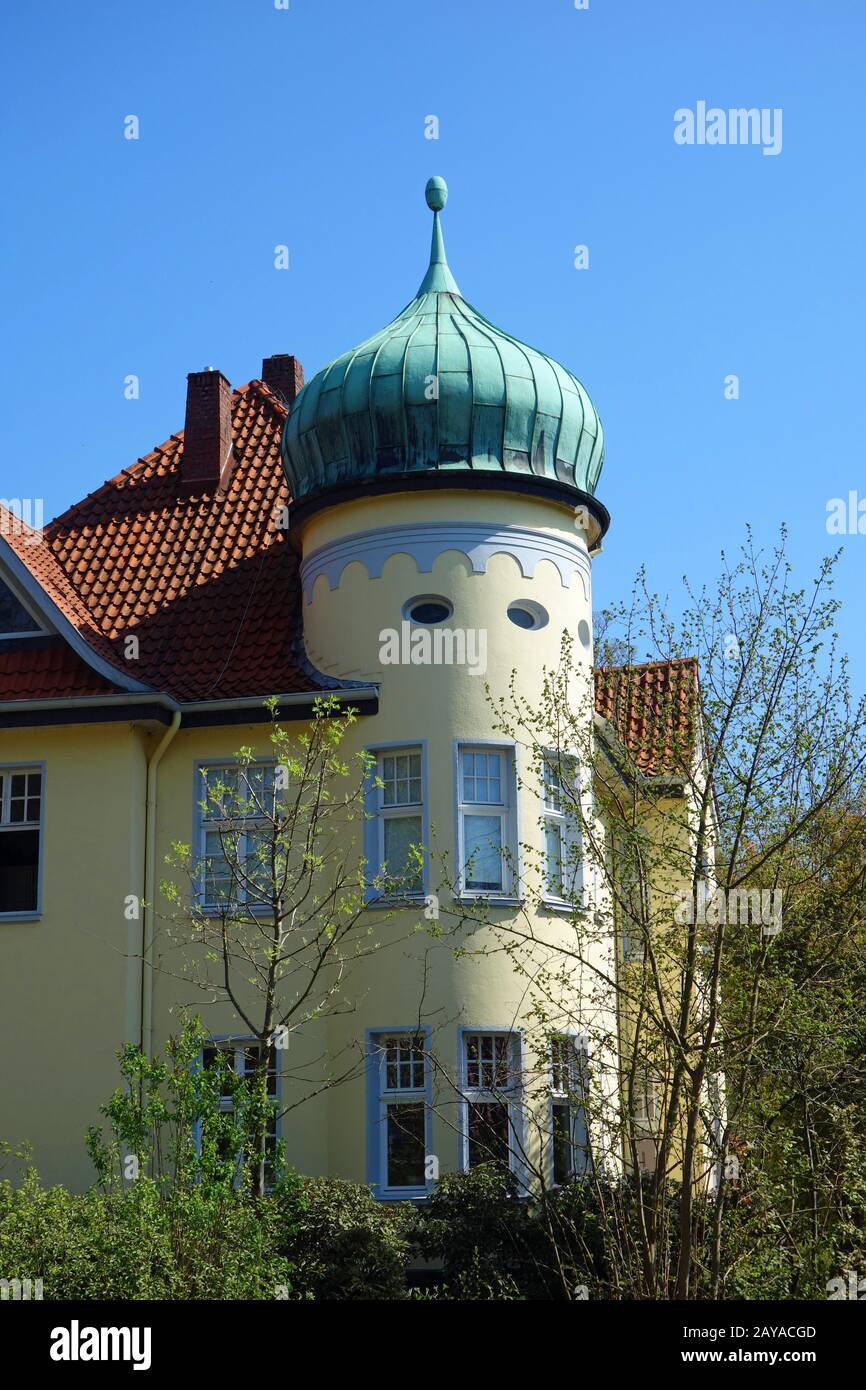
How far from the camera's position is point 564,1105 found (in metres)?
18.6

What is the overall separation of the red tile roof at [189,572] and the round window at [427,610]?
119 cm

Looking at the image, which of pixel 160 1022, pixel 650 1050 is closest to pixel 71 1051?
pixel 160 1022

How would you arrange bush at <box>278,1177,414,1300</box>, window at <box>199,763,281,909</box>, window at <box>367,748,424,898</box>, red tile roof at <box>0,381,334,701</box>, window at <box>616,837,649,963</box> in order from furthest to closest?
red tile roof at <box>0,381,334,701</box>
window at <box>367,748,424,898</box>
window at <box>199,763,281,909</box>
bush at <box>278,1177,414,1300</box>
window at <box>616,837,649,963</box>

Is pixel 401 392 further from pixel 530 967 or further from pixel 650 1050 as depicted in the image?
pixel 650 1050

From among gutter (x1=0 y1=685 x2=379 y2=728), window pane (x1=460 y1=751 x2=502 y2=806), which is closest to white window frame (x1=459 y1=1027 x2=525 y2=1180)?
window pane (x1=460 y1=751 x2=502 y2=806)

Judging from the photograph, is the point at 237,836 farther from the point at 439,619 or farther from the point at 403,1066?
the point at 439,619

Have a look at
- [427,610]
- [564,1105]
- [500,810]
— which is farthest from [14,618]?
[564,1105]

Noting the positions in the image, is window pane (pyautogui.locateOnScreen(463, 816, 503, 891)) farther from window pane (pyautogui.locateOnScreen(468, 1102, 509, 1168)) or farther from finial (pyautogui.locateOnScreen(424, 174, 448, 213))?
finial (pyautogui.locateOnScreen(424, 174, 448, 213))

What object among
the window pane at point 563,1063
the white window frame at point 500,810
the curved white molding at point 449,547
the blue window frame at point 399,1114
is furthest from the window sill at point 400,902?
the window pane at point 563,1063

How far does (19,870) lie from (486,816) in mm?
5192

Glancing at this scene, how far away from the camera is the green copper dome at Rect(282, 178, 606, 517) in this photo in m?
19.6

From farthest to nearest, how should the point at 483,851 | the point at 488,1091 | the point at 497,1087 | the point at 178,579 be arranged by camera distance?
the point at 178,579
the point at 483,851
the point at 497,1087
the point at 488,1091

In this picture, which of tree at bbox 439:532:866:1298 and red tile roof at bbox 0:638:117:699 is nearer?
tree at bbox 439:532:866:1298

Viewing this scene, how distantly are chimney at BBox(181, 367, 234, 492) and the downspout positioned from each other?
4.58 metres
